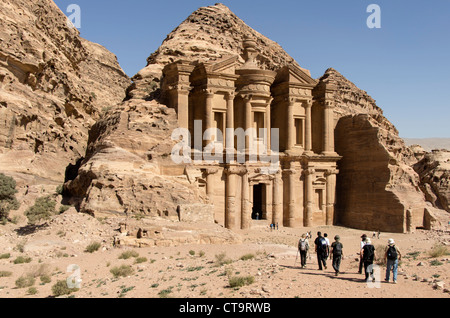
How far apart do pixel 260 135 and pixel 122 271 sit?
21.2 meters

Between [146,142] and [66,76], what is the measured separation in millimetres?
13504

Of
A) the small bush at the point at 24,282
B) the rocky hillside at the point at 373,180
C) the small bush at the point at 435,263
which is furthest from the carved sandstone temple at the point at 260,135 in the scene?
the small bush at the point at 435,263

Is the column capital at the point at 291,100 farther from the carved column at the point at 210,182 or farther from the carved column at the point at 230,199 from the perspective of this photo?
the carved column at the point at 210,182

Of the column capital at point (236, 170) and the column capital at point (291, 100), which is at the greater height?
the column capital at point (291, 100)

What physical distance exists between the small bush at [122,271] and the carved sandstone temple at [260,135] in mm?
13575

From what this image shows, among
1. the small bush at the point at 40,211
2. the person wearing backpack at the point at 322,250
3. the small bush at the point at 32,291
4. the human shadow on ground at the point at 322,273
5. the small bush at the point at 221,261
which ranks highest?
the small bush at the point at 40,211

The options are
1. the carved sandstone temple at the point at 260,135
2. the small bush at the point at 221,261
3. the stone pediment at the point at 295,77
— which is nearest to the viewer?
the small bush at the point at 221,261

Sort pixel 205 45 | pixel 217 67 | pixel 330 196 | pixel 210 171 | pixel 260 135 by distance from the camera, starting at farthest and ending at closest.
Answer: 1. pixel 205 45
2. pixel 330 196
3. pixel 260 135
4. pixel 217 67
5. pixel 210 171

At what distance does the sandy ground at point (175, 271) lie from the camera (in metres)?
10.6

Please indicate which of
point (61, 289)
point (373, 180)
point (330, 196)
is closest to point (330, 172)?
point (330, 196)

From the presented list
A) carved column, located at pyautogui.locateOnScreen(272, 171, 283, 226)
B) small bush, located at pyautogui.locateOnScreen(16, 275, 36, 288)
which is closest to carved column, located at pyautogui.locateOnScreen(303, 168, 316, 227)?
carved column, located at pyautogui.locateOnScreen(272, 171, 283, 226)

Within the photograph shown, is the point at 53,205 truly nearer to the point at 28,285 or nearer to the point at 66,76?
the point at 28,285

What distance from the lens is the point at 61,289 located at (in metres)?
11.9

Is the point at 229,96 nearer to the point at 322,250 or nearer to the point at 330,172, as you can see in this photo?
the point at 330,172
